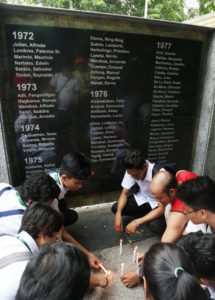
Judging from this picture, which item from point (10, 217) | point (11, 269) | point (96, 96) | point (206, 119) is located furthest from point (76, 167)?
point (206, 119)

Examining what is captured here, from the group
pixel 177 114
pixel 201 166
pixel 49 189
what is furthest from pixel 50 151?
pixel 201 166

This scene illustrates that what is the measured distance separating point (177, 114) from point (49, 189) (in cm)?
221

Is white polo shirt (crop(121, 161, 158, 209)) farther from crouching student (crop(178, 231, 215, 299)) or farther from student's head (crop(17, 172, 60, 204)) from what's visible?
crouching student (crop(178, 231, 215, 299))

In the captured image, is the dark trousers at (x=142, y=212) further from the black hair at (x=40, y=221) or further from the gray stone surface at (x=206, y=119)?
the black hair at (x=40, y=221)

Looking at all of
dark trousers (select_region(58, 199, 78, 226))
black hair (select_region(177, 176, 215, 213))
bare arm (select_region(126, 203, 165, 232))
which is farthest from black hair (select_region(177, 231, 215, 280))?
dark trousers (select_region(58, 199, 78, 226))

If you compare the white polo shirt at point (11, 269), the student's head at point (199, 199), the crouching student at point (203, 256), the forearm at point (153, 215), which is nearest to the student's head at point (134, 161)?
the forearm at point (153, 215)

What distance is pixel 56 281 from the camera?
1160 mm

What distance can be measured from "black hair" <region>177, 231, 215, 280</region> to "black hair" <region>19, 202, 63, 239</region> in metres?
0.91

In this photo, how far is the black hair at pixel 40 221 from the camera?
1786 mm

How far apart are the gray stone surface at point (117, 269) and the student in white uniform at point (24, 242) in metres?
0.99

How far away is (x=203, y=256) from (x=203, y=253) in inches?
0.8

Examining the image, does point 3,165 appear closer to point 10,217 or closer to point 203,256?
point 10,217

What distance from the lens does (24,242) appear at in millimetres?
1620

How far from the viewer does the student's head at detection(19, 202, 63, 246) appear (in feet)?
5.86
